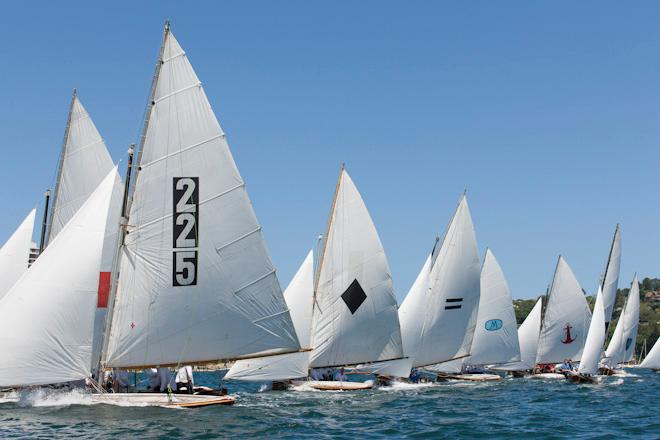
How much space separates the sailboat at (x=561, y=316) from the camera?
264 ft

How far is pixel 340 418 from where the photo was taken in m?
36.1

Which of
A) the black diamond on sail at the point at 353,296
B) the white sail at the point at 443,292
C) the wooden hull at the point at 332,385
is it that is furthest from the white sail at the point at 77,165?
the white sail at the point at 443,292

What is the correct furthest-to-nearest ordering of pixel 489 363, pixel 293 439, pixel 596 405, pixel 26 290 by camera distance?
pixel 489 363
pixel 596 405
pixel 26 290
pixel 293 439

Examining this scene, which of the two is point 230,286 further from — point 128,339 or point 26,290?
point 26,290

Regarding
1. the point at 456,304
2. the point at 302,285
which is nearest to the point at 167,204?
the point at 302,285

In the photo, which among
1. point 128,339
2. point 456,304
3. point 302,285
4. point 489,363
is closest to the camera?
point 128,339

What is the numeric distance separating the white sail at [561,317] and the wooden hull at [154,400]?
53.3m

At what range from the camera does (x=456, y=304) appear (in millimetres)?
63750

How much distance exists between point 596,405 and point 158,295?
24.5 meters

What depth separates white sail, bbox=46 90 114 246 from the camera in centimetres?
4394

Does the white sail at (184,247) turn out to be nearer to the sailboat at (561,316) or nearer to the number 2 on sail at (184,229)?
the number 2 on sail at (184,229)

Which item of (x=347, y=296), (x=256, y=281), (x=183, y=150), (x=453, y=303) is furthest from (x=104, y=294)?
(x=453, y=303)

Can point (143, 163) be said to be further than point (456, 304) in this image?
No

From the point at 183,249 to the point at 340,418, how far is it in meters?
9.79
